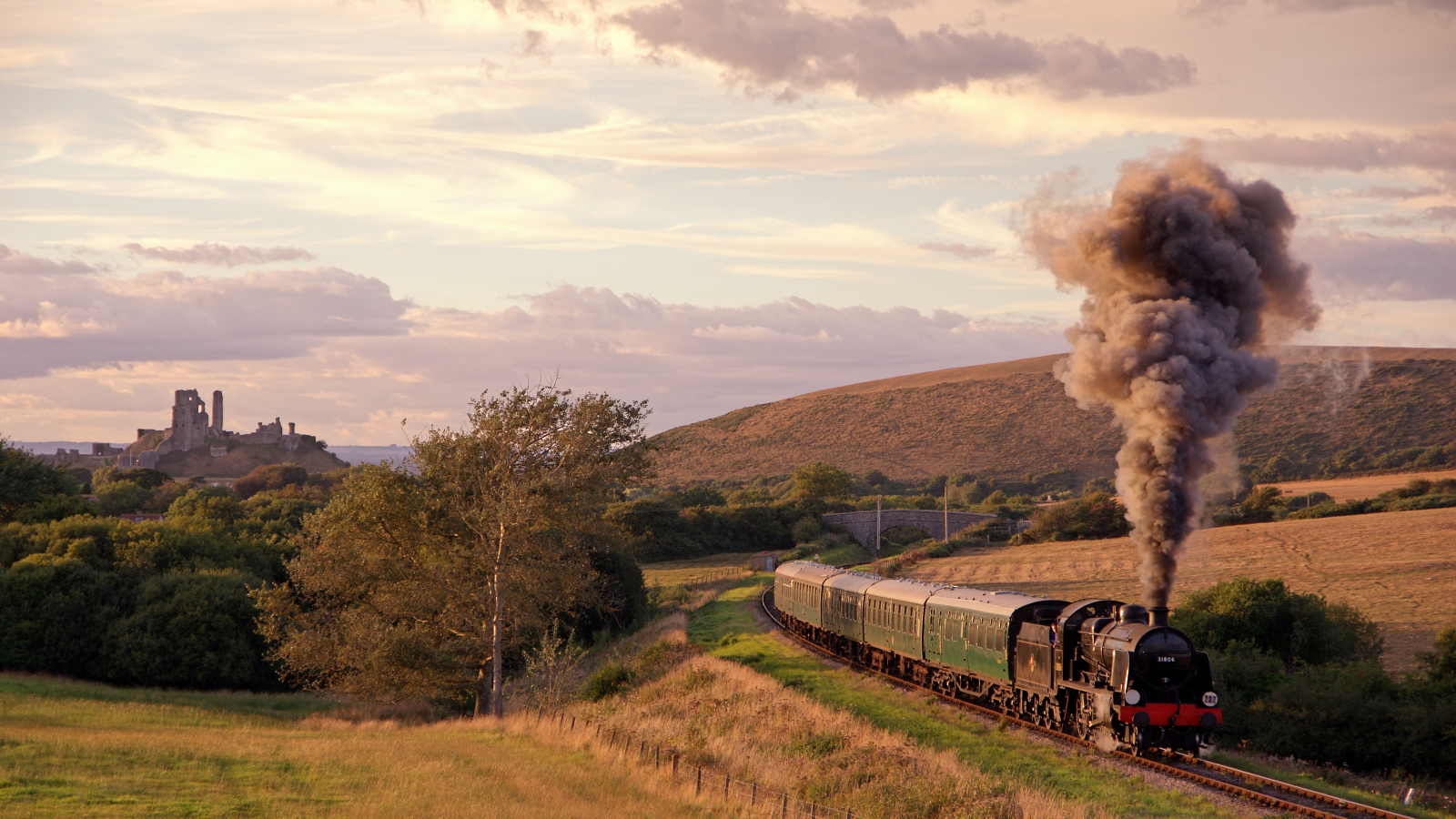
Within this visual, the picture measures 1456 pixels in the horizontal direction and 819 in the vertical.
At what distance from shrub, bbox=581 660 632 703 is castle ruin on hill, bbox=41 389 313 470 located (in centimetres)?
14110

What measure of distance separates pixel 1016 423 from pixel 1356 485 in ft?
197

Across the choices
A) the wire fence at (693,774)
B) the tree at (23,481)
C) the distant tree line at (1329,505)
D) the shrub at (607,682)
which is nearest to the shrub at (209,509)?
the tree at (23,481)

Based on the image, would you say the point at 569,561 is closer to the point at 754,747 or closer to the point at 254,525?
the point at 754,747

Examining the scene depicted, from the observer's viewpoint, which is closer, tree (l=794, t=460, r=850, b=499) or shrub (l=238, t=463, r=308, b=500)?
tree (l=794, t=460, r=850, b=499)

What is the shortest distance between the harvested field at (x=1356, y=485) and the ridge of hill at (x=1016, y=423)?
10.5 meters

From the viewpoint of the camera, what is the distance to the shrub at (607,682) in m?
39.2

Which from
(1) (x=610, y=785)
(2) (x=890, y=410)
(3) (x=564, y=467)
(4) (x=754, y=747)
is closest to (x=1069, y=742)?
(4) (x=754, y=747)

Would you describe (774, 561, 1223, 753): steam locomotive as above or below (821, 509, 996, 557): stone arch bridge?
above

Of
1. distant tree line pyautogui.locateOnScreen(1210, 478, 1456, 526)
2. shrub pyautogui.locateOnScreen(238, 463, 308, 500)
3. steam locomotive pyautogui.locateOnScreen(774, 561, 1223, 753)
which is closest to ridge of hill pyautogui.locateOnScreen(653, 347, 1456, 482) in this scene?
distant tree line pyautogui.locateOnScreen(1210, 478, 1456, 526)

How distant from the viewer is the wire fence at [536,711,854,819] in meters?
19.8

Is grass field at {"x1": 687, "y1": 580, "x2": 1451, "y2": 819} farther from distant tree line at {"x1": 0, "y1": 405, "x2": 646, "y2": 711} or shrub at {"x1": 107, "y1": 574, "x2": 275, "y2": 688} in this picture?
shrub at {"x1": 107, "y1": 574, "x2": 275, "y2": 688}

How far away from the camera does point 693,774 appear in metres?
24.0

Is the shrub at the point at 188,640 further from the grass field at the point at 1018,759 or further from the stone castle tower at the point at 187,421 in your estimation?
the stone castle tower at the point at 187,421

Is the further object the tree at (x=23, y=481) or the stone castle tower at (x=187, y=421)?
the stone castle tower at (x=187, y=421)
